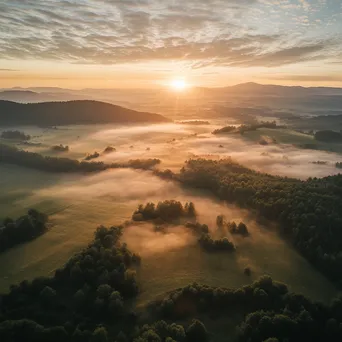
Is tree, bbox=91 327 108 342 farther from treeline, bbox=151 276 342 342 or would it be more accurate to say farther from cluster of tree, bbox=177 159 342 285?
cluster of tree, bbox=177 159 342 285

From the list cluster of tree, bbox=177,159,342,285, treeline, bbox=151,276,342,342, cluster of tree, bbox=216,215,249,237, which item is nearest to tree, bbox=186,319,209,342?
treeline, bbox=151,276,342,342

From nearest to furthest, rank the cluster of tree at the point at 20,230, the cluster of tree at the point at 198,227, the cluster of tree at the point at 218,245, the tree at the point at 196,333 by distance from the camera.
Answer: the tree at the point at 196,333 < the cluster of tree at the point at 218,245 < the cluster of tree at the point at 20,230 < the cluster of tree at the point at 198,227

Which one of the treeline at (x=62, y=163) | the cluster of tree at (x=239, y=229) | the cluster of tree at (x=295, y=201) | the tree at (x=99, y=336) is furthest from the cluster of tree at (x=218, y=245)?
the treeline at (x=62, y=163)

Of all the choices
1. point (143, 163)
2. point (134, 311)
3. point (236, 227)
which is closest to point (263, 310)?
point (134, 311)

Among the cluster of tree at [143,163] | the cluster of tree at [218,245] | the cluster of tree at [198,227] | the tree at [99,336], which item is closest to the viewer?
the tree at [99,336]

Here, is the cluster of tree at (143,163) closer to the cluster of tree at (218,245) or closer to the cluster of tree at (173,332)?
the cluster of tree at (218,245)

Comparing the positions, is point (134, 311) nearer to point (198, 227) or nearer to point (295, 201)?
point (198, 227)

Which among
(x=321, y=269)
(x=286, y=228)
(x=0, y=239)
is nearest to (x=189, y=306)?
(x=321, y=269)
